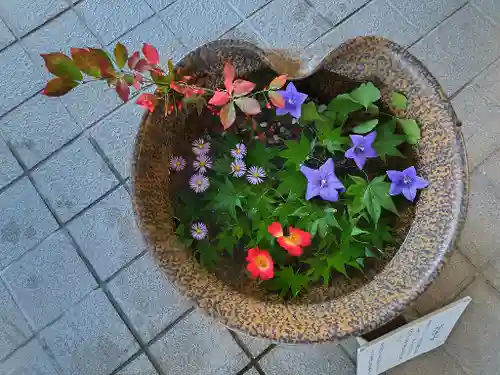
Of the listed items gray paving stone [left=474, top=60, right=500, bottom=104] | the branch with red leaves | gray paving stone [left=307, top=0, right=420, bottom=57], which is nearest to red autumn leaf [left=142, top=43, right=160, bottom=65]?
the branch with red leaves

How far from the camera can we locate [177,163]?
902 millimetres

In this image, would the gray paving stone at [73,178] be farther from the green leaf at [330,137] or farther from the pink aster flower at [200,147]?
the green leaf at [330,137]

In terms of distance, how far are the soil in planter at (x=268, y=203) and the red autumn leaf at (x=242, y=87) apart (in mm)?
111

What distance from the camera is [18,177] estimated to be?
4.30ft

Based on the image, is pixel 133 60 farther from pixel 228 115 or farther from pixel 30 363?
pixel 30 363

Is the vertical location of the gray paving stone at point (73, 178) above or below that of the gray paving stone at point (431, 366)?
above

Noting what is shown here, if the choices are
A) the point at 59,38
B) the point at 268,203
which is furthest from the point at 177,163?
the point at 59,38

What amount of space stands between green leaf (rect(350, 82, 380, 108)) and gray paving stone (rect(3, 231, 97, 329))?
73 cm

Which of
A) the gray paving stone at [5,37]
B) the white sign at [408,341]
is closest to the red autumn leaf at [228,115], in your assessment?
the white sign at [408,341]

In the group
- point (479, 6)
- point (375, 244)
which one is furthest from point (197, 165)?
point (479, 6)

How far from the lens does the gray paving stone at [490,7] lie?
4.60ft

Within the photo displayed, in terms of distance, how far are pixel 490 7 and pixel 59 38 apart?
3.54ft

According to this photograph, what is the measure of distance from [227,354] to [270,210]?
1.46 ft

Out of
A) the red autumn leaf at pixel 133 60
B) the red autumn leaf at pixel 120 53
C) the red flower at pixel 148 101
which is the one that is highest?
the red autumn leaf at pixel 120 53
